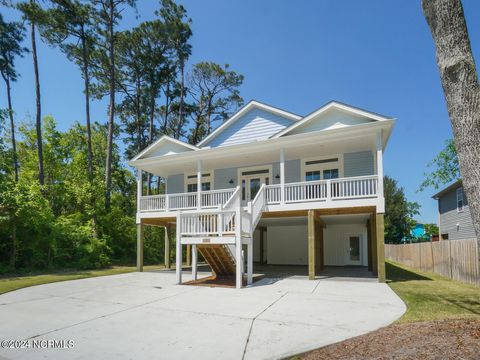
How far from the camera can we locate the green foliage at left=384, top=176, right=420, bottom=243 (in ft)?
124

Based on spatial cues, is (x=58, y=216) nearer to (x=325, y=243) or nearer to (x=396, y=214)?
(x=325, y=243)

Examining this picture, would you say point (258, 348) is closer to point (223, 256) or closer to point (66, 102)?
point (223, 256)

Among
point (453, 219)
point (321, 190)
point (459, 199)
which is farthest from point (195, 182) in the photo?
point (453, 219)

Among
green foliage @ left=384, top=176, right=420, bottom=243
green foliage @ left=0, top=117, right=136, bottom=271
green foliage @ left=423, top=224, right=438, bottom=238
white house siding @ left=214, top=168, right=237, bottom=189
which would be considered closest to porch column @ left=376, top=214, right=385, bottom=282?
white house siding @ left=214, top=168, right=237, bottom=189

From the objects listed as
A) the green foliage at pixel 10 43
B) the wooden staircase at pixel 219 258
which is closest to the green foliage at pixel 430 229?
the wooden staircase at pixel 219 258

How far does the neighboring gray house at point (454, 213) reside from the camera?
20422 millimetres

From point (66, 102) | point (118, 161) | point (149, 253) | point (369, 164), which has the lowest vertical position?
point (149, 253)

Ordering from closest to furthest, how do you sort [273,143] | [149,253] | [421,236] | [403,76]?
[273,143]
[403,76]
[149,253]
[421,236]

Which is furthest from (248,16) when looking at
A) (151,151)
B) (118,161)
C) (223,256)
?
(118,161)

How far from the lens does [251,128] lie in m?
17.7

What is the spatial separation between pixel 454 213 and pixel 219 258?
1833 centimetres

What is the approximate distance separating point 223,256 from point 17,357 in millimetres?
7570

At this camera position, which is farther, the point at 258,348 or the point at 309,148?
the point at 309,148

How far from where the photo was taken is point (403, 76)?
1770 cm
